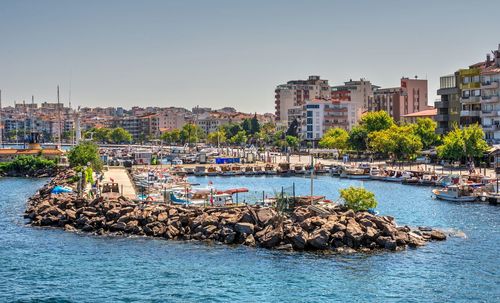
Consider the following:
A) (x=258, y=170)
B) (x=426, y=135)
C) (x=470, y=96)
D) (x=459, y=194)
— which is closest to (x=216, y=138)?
(x=258, y=170)

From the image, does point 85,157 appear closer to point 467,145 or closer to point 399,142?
point 399,142

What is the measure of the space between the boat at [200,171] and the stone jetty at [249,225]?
1913 inches

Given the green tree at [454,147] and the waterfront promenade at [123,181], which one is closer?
the waterfront promenade at [123,181]

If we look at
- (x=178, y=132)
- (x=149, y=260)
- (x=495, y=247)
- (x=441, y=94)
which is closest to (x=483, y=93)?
(x=441, y=94)

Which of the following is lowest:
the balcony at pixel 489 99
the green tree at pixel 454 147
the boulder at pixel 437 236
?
the boulder at pixel 437 236

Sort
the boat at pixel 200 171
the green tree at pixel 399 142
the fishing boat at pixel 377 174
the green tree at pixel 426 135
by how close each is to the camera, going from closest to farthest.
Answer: the fishing boat at pixel 377 174, the green tree at pixel 399 142, the boat at pixel 200 171, the green tree at pixel 426 135

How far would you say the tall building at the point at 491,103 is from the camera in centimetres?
8925

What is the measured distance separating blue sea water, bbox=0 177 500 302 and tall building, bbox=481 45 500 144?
46780 mm

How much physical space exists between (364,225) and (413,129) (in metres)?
63.9

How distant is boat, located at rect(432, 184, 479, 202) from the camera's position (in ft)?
199

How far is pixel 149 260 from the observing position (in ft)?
121

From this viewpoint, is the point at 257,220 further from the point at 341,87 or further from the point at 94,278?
the point at 341,87

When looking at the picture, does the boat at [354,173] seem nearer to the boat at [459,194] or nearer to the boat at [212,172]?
the boat at [212,172]

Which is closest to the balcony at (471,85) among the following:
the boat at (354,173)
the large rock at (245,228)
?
the boat at (354,173)
